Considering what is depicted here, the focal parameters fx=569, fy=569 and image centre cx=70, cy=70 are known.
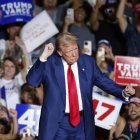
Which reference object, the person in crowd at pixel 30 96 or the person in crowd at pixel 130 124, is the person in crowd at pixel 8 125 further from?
the person in crowd at pixel 130 124

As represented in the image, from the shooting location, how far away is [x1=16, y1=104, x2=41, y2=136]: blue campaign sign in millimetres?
6100

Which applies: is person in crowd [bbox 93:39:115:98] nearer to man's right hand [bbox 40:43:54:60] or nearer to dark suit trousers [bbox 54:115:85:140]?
dark suit trousers [bbox 54:115:85:140]

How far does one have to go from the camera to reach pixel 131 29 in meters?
6.89

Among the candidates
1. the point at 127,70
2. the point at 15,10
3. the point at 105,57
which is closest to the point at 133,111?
the point at 127,70

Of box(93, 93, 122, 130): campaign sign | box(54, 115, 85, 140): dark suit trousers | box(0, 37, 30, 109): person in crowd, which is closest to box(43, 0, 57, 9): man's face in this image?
box(0, 37, 30, 109): person in crowd

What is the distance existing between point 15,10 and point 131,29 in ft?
4.98

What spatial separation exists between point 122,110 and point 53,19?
1.94m

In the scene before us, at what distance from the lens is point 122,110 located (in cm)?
636

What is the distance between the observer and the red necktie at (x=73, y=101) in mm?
4316

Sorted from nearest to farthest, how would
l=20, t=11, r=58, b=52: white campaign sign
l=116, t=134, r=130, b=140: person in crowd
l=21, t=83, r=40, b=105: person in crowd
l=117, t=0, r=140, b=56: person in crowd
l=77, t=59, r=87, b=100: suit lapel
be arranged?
l=77, t=59, r=87, b=100: suit lapel, l=116, t=134, r=130, b=140: person in crowd, l=21, t=83, r=40, b=105: person in crowd, l=117, t=0, r=140, b=56: person in crowd, l=20, t=11, r=58, b=52: white campaign sign

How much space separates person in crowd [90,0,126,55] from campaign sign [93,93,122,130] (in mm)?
1432

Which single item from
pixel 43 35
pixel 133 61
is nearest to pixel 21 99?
pixel 43 35

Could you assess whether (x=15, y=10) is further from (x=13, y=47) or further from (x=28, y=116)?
(x=28, y=116)

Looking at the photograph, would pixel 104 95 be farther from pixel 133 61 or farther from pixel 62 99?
pixel 62 99
